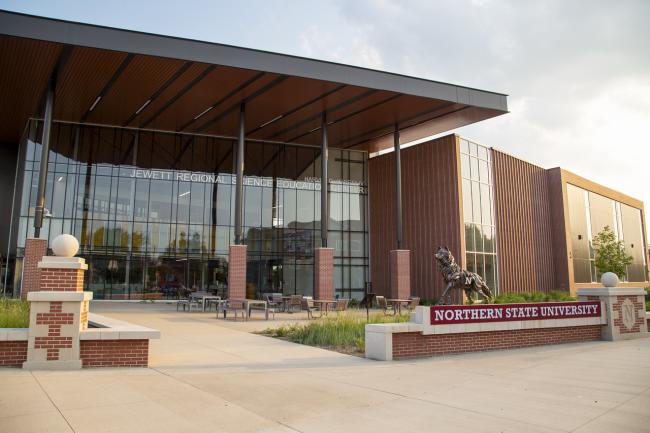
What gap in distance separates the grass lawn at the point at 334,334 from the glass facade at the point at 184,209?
1827 cm

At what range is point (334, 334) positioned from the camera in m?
13.5

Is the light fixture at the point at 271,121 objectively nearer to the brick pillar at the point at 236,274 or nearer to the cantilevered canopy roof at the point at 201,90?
the cantilevered canopy roof at the point at 201,90

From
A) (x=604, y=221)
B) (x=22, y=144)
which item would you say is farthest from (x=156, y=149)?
(x=604, y=221)

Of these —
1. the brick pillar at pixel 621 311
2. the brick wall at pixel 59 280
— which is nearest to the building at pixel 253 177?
the brick pillar at pixel 621 311

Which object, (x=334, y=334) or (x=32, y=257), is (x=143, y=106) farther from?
(x=334, y=334)

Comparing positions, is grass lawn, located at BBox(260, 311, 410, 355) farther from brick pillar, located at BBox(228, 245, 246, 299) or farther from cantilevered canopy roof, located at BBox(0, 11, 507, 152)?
cantilevered canopy roof, located at BBox(0, 11, 507, 152)

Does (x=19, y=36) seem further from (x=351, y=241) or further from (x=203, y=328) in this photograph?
(x=351, y=241)

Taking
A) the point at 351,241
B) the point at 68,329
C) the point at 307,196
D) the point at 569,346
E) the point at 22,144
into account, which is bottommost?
the point at 569,346

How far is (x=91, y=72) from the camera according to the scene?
2342 centimetres

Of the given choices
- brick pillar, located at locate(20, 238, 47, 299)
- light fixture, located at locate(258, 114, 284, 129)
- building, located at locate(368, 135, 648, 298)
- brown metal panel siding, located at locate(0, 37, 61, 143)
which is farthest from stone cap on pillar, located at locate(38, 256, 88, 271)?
building, located at locate(368, 135, 648, 298)

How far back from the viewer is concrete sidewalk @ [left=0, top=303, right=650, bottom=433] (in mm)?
5868

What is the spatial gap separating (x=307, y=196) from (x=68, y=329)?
26674 mm

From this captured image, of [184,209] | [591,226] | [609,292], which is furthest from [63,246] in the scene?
[591,226]

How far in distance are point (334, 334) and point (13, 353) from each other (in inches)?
289
